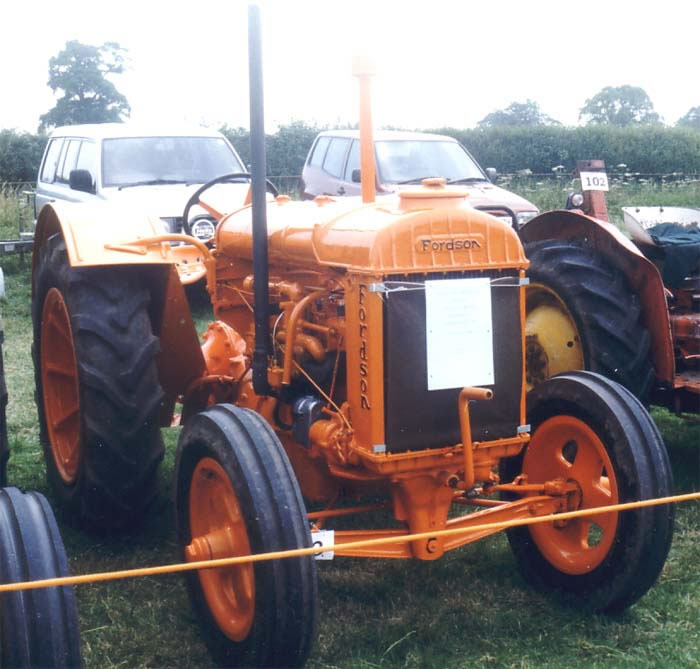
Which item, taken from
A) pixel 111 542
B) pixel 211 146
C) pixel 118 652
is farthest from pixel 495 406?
pixel 211 146

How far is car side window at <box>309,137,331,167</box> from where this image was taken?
11.7 meters

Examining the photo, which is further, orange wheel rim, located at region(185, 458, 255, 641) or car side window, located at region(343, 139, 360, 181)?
car side window, located at region(343, 139, 360, 181)

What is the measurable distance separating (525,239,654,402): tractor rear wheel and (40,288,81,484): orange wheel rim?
6.86ft

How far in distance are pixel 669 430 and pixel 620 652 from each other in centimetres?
271

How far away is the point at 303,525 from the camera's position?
2713 mm

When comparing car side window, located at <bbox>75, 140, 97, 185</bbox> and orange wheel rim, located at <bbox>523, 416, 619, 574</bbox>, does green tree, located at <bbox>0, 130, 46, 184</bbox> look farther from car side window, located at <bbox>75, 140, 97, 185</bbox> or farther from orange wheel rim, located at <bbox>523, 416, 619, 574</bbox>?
orange wheel rim, located at <bbox>523, 416, 619, 574</bbox>

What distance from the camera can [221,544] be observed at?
299 cm

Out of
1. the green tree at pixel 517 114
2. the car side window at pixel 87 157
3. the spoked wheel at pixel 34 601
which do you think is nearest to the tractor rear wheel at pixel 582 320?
the spoked wheel at pixel 34 601

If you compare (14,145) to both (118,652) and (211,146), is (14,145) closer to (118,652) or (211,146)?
(211,146)

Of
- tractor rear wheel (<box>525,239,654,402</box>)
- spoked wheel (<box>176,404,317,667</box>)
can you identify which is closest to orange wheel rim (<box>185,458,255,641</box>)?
spoked wheel (<box>176,404,317,667</box>)

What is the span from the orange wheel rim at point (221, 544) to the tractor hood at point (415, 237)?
29.4 inches

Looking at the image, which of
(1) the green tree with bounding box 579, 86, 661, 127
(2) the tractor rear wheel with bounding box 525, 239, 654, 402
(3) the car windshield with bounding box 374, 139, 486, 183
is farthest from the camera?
(1) the green tree with bounding box 579, 86, 661, 127

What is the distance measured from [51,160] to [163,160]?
2.05 metres

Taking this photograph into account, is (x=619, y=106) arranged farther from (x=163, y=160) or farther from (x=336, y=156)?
(x=163, y=160)
